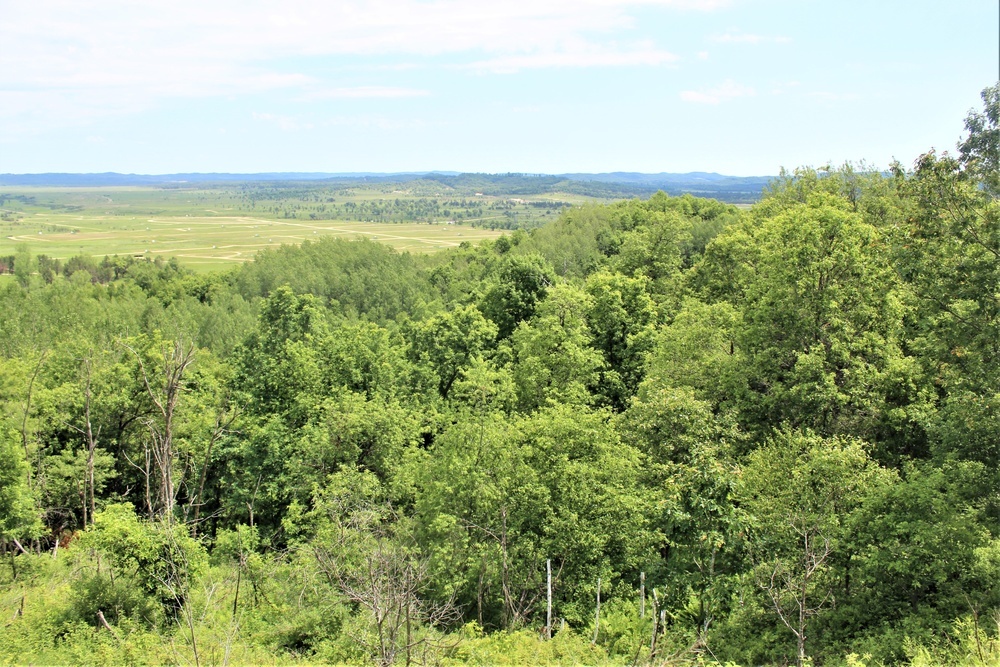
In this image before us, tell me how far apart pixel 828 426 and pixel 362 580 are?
17518 mm

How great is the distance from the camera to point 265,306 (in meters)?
36.6

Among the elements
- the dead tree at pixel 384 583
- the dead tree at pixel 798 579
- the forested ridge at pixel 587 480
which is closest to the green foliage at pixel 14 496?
the forested ridge at pixel 587 480

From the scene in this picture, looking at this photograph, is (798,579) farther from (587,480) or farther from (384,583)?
(384,583)

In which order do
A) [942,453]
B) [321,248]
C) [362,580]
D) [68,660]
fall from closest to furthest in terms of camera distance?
[362,580], [68,660], [942,453], [321,248]

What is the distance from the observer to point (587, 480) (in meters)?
19.5

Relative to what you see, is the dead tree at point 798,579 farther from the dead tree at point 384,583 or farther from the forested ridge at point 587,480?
the dead tree at point 384,583

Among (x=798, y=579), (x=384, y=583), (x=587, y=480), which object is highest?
(x=587, y=480)

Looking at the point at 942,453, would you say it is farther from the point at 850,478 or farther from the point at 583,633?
the point at 583,633

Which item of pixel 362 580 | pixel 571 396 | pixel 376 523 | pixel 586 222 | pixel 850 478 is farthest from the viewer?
pixel 586 222

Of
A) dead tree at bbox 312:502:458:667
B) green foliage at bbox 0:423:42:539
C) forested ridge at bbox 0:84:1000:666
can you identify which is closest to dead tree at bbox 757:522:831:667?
forested ridge at bbox 0:84:1000:666

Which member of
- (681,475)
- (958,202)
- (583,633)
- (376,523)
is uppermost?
(958,202)

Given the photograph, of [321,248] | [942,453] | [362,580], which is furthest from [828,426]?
[321,248]

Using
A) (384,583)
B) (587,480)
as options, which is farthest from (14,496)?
(587,480)

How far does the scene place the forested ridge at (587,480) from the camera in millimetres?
15219
